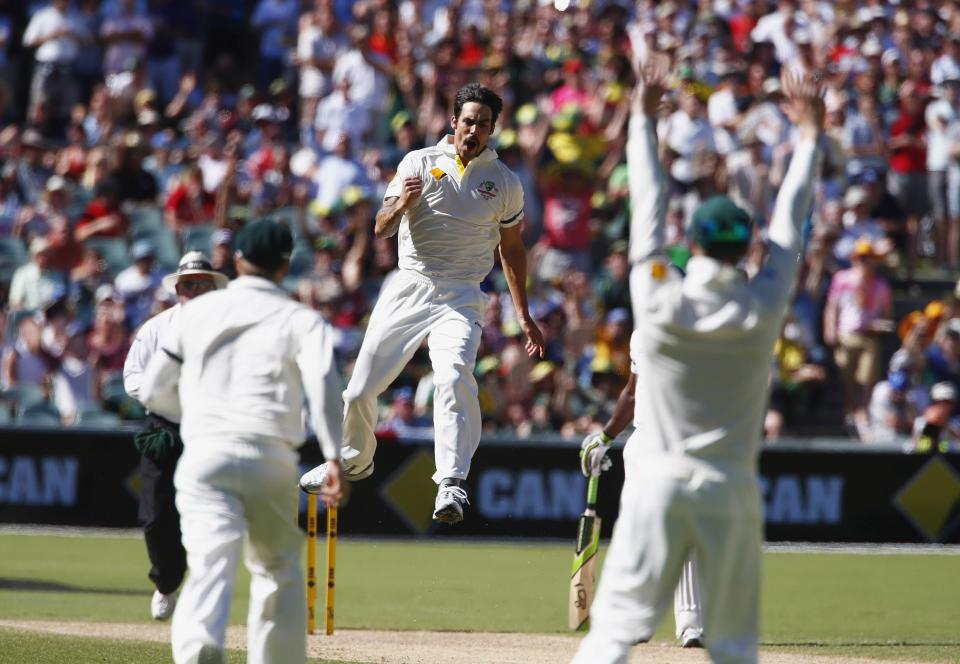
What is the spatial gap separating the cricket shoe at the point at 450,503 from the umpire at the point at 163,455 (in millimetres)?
1965

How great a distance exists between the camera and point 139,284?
61.5 feet

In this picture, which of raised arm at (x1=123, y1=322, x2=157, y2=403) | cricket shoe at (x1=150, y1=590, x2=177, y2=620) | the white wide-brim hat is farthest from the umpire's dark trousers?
the white wide-brim hat

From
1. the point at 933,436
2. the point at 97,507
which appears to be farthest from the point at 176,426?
the point at 933,436

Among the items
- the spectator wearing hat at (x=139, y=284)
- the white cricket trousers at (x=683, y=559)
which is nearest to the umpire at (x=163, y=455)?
the white cricket trousers at (x=683, y=559)

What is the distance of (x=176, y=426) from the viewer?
10922mm

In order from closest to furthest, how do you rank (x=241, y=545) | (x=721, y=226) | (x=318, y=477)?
(x=721, y=226), (x=241, y=545), (x=318, y=477)

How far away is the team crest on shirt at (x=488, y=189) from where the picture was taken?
410 inches

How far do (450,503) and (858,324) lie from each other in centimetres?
1002

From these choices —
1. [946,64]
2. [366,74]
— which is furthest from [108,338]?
[946,64]

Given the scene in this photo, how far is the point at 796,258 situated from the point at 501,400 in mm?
11180

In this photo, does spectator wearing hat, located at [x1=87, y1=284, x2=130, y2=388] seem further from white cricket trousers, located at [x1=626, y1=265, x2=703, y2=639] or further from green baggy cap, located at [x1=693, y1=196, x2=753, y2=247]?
green baggy cap, located at [x1=693, y1=196, x2=753, y2=247]

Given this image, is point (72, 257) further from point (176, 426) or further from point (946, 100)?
point (946, 100)

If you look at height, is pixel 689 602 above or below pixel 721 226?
below

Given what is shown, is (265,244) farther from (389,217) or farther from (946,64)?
(946,64)
